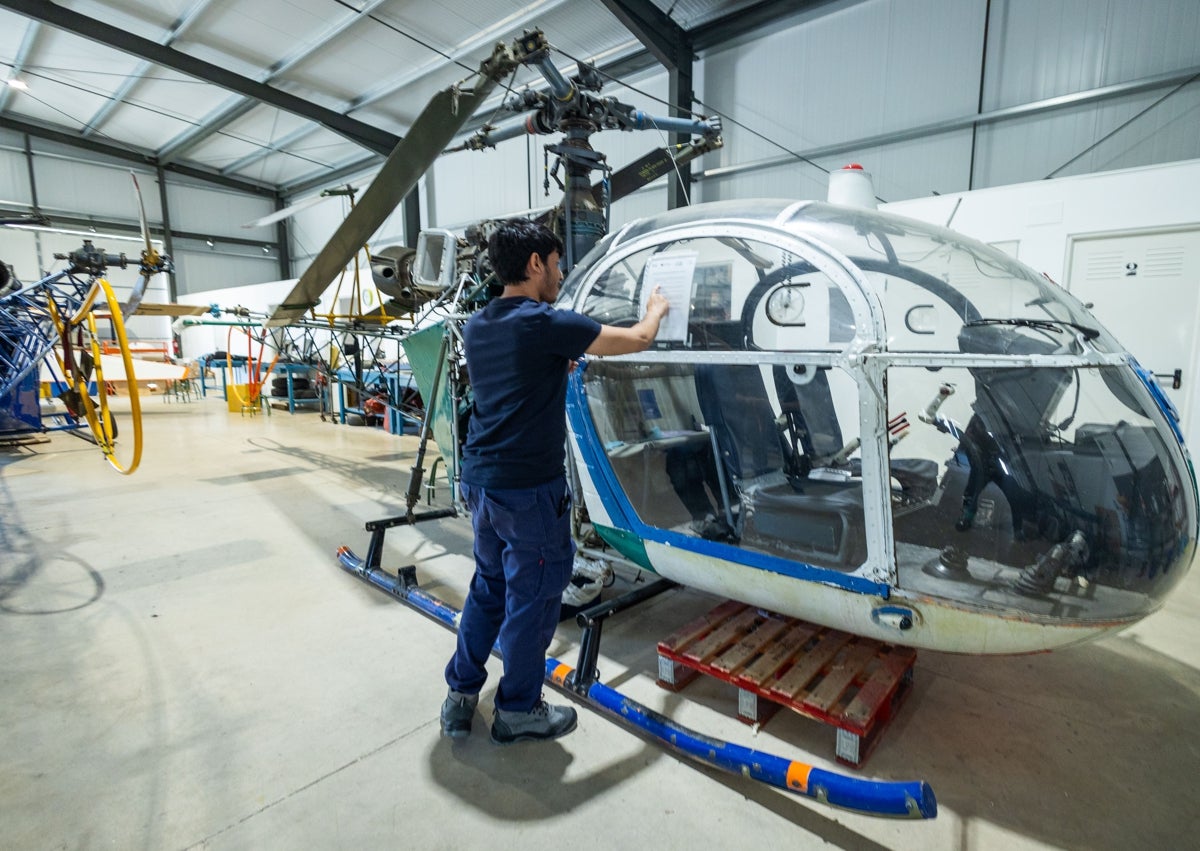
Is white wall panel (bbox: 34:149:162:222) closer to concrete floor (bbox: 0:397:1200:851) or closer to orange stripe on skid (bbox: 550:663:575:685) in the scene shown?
concrete floor (bbox: 0:397:1200:851)

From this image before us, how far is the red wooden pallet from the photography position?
80.8 inches

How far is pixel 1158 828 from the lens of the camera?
1.79 metres

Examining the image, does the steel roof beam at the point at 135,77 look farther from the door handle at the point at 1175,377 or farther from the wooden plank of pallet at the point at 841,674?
the door handle at the point at 1175,377

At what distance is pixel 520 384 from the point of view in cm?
192

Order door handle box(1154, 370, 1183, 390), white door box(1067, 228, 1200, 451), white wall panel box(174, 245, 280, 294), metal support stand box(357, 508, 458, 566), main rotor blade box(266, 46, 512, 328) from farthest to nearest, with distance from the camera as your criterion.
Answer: white wall panel box(174, 245, 280, 294) → door handle box(1154, 370, 1183, 390) → white door box(1067, 228, 1200, 451) → metal support stand box(357, 508, 458, 566) → main rotor blade box(266, 46, 512, 328)

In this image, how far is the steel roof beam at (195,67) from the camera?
8.95 m

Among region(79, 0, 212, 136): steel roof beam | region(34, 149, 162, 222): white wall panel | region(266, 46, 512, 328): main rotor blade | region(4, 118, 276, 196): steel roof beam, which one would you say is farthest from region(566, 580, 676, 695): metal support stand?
region(4, 118, 276, 196): steel roof beam

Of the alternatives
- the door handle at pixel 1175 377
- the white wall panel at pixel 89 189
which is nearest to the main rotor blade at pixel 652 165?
the door handle at pixel 1175 377

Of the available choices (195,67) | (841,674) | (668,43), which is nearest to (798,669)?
(841,674)

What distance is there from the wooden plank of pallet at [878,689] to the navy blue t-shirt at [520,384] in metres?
1.29

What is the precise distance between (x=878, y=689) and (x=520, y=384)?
1.68 metres

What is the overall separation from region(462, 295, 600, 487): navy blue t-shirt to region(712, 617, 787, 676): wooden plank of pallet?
1.01m

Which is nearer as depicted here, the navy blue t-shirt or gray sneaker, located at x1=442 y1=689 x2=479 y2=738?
the navy blue t-shirt

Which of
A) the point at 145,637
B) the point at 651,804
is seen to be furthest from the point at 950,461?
the point at 145,637
